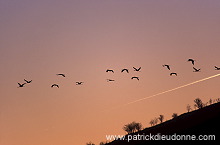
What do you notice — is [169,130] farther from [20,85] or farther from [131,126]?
[131,126]

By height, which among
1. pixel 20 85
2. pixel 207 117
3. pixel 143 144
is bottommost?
pixel 143 144

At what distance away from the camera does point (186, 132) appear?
12078 millimetres

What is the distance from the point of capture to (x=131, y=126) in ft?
255

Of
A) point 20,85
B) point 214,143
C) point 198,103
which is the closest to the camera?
point 214,143

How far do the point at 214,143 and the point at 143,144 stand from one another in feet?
8.14

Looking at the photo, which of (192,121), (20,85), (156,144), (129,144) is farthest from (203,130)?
(20,85)

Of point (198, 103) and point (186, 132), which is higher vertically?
point (198, 103)

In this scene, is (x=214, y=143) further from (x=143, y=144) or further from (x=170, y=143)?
(x=143, y=144)

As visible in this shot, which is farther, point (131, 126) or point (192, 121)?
point (131, 126)

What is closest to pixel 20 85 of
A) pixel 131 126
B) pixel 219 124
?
pixel 219 124

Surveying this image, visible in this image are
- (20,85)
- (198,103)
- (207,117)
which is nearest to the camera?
(207,117)

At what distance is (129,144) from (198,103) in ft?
214

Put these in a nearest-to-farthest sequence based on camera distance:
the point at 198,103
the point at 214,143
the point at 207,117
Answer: the point at 207,117, the point at 214,143, the point at 198,103

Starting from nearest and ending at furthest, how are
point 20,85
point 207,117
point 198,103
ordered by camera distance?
point 207,117
point 20,85
point 198,103
